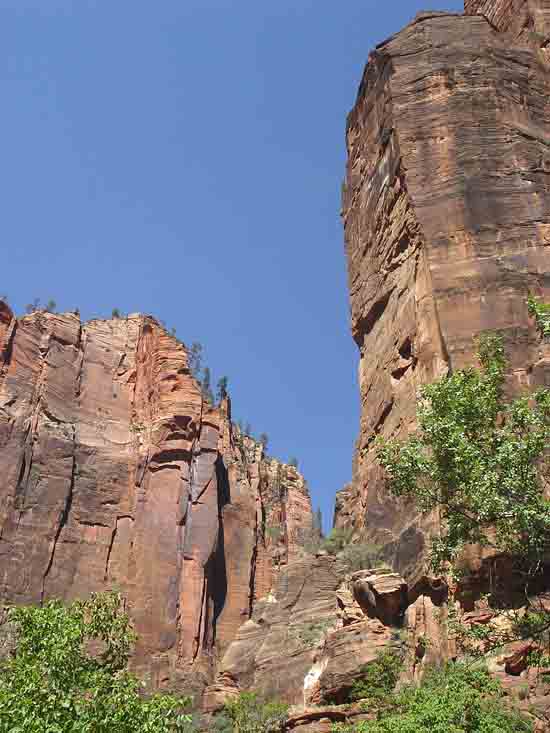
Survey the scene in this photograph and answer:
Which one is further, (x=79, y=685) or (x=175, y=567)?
(x=175, y=567)

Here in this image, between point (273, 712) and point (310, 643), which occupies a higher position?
point (310, 643)

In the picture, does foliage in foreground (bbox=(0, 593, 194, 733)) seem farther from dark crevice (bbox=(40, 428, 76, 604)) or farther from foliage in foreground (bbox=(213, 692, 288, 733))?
dark crevice (bbox=(40, 428, 76, 604))

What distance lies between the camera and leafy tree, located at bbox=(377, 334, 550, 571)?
18.8 meters

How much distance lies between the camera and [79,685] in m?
19.1

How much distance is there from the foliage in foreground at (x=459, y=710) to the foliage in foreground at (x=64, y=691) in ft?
16.6

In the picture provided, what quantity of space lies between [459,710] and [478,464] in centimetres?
557

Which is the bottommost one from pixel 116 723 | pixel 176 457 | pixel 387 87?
pixel 116 723

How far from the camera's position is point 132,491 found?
60.2m

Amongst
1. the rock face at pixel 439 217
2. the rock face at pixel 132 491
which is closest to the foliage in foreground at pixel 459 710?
the rock face at pixel 439 217

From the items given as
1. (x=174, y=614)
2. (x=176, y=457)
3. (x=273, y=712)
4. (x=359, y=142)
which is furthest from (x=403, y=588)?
(x=176, y=457)

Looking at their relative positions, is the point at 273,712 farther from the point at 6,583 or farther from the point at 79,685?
the point at 6,583

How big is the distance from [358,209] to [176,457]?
26.2 meters

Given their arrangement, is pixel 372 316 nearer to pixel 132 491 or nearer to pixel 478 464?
pixel 478 464

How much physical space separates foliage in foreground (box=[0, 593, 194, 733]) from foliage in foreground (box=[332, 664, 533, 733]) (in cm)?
506
